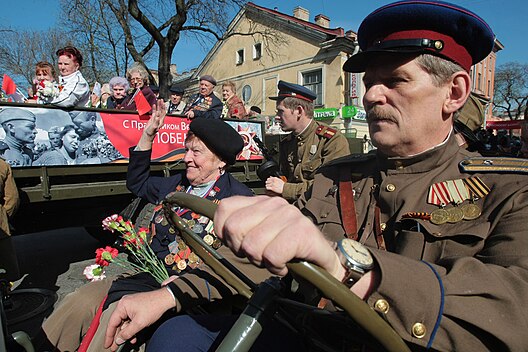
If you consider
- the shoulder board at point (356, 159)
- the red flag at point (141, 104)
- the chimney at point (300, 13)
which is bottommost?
the shoulder board at point (356, 159)

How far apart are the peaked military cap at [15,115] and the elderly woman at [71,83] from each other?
314mm

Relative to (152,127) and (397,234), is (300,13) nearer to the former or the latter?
(152,127)

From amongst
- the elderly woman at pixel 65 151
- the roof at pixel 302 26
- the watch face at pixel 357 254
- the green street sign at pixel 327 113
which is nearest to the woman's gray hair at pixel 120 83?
the elderly woman at pixel 65 151

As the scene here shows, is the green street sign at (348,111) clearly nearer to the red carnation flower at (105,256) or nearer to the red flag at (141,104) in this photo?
the red flag at (141,104)

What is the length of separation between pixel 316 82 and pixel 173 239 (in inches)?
903

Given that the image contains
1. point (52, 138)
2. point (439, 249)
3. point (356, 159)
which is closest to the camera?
point (439, 249)

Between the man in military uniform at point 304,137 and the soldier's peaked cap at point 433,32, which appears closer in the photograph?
the soldier's peaked cap at point 433,32

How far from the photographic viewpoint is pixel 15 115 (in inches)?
148

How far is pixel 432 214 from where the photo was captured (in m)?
1.21

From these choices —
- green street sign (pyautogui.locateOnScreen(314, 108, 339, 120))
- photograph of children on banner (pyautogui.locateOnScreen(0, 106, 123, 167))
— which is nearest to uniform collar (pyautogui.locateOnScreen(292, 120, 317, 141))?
photograph of children on banner (pyautogui.locateOnScreen(0, 106, 123, 167))

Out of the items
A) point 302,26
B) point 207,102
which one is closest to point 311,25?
point 302,26

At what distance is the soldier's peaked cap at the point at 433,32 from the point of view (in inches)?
51.3

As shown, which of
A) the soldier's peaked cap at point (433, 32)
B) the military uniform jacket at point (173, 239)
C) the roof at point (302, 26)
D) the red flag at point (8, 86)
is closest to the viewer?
the soldier's peaked cap at point (433, 32)

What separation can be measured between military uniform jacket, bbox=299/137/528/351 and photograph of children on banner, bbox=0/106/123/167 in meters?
3.49
